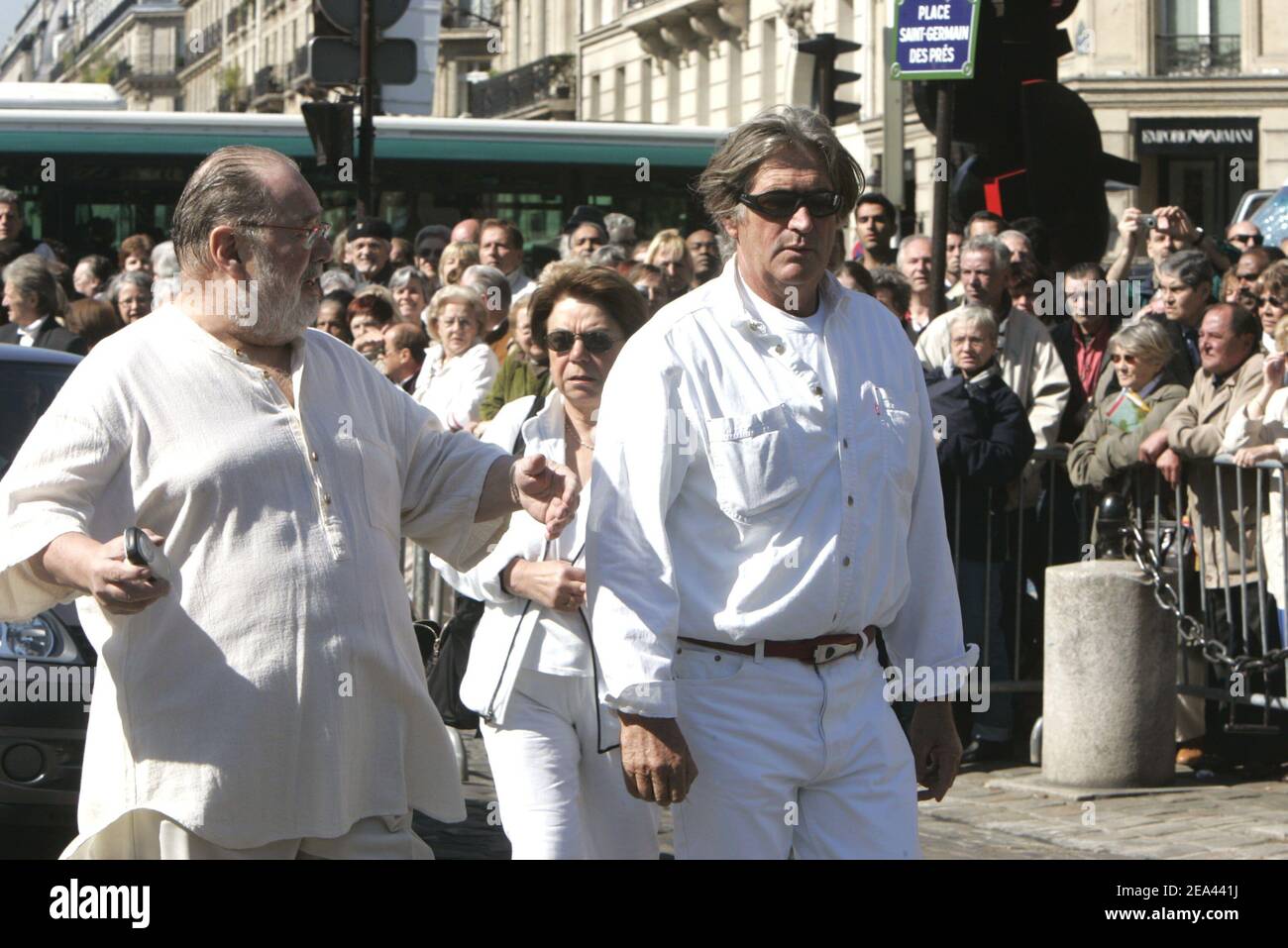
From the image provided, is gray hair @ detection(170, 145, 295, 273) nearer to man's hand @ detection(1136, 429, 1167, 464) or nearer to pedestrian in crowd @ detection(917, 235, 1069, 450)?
man's hand @ detection(1136, 429, 1167, 464)

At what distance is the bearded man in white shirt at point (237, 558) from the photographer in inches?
158

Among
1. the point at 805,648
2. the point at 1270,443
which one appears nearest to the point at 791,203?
the point at 805,648

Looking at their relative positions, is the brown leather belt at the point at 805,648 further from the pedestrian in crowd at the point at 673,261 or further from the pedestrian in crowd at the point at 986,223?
the pedestrian in crowd at the point at 673,261

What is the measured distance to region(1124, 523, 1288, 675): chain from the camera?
28.3ft

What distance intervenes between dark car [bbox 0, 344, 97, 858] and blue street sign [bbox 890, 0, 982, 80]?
15.8ft

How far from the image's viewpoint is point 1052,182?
1055 centimetres

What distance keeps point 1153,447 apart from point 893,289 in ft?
6.33

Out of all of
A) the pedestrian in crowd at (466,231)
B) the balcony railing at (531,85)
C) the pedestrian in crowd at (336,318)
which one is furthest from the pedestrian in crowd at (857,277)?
the balcony railing at (531,85)

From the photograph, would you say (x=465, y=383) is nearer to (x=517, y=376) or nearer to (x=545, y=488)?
(x=517, y=376)

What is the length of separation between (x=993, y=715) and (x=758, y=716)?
570cm

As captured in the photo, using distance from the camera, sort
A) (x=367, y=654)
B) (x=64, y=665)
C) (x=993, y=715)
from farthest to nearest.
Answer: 1. (x=993, y=715)
2. (x=64, y=665)
3. (x=367, y=654)
